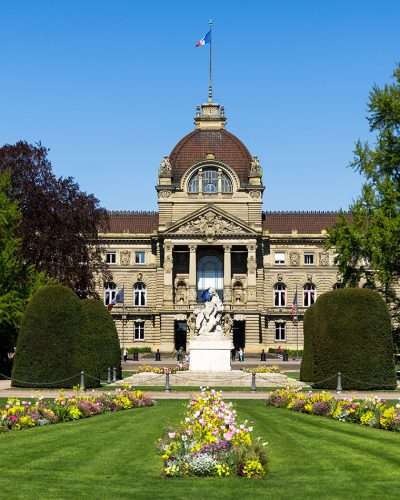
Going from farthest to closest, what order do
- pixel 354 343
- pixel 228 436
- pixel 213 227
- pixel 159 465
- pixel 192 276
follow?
pixel 213 227 < pixel 192 276 < pixel 354 343 < pixel 159 465 < pixel 228 436

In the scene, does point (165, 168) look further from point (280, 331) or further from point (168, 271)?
point (280, 331)

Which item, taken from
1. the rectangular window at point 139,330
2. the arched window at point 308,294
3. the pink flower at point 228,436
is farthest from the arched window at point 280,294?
the pink flower at point 228,436

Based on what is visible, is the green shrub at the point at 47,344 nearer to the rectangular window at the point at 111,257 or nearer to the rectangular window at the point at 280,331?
the rectangular window at the point at 280,331

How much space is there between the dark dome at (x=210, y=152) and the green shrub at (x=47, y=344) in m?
61.1

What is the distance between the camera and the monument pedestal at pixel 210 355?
4994 centimetres

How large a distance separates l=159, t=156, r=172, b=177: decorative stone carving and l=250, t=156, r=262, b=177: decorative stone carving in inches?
354

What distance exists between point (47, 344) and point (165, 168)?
63.1m

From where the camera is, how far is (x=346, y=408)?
24969 mm

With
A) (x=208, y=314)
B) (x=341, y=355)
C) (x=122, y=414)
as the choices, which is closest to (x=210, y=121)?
(x=208, y=314)

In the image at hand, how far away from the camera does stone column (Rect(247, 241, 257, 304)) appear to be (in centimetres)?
10012

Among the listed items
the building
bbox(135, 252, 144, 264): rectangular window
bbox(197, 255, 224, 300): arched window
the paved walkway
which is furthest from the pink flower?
bbox(135, 252, 144, 264): rectangular window

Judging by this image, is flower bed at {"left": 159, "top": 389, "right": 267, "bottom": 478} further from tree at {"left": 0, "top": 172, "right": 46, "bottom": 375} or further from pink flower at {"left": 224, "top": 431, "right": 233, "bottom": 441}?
tree at {"left": 0, "top": 172, "right": 46, "bottom": 375}

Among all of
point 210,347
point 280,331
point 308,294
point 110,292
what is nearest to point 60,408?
point 210,347

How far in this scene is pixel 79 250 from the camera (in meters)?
63.8
